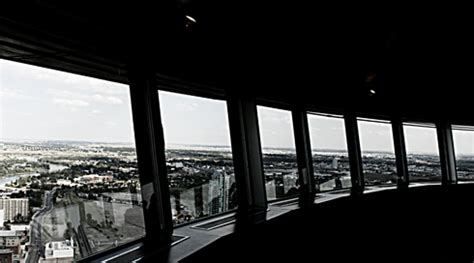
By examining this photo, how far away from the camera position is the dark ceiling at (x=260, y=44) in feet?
7.39

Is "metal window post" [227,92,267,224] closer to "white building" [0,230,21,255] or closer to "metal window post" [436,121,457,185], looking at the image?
"white building" [0,230,21,255]

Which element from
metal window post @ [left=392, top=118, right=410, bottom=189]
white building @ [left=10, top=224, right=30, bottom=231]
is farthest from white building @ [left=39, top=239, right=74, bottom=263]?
metal window post @ [left=392, top=118, right=410, bottom=189]

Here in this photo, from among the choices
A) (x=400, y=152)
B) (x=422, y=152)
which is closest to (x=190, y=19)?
(x=400, y=152)

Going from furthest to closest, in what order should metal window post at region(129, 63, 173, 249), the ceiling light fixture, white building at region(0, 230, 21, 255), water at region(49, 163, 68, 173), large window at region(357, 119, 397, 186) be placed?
large window at region(357, 119, 397, 186) → metal window post at region(129, 63, 173, 249) → the ceiling light fixture → water at region(49, 163, 68, 173) → white building at region(0, 230, 21, 255)

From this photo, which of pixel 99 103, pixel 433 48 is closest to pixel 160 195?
pixel 99 103

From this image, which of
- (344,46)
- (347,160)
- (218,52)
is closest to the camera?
(218,52)

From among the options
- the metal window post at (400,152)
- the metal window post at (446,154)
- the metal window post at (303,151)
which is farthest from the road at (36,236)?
the metal window post at (446,154)

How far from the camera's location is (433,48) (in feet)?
13.5

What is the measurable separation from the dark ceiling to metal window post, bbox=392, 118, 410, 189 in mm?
713

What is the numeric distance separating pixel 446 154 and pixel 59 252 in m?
6.31

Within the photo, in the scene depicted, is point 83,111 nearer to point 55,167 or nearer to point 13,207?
point 55,167

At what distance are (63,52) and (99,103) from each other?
410 millimetres

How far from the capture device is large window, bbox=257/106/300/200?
4398mm

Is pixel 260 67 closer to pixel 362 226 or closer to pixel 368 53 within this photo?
pixel 368 53
